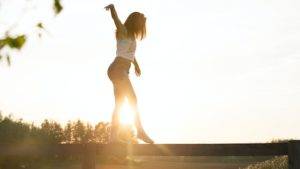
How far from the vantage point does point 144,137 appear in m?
8.43

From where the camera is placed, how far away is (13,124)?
1100 inches

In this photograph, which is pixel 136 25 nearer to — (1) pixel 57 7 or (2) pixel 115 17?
(2) pixel 115 17

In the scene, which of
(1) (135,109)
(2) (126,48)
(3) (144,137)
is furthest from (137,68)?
(3) (144,137)

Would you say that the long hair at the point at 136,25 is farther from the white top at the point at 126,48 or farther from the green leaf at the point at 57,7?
the green leaf at the point at 57,7

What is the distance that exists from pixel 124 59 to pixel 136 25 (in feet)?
1.81

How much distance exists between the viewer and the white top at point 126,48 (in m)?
8.29

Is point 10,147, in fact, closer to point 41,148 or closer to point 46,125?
point 41,148

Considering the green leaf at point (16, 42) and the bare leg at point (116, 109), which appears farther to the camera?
the bare leg at point (116, 109)

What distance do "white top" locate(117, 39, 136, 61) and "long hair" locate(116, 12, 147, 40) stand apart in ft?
0.35

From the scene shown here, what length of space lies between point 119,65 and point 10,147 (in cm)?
213

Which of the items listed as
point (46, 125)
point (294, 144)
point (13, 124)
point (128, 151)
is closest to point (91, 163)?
point (128, 151)

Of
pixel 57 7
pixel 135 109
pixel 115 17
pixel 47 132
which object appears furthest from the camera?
pixel 47 132

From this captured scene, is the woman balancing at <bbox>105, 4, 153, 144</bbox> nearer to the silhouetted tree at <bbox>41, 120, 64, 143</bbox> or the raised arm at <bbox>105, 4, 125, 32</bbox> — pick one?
the raised arm at <bbox>105, 4, 125, 32</bbox>

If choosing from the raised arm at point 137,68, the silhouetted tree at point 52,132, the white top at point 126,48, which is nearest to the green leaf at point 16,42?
the white top at point 126,48
